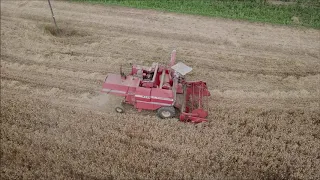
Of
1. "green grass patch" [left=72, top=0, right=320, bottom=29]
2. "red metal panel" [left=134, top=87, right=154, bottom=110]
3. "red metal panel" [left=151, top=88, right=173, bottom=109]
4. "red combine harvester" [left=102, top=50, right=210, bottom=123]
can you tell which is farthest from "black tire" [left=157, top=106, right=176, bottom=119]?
"green grass patch" [left=72, top=0, right=320, bottom=29]

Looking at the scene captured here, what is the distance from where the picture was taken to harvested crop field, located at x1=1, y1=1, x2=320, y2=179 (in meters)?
8.05

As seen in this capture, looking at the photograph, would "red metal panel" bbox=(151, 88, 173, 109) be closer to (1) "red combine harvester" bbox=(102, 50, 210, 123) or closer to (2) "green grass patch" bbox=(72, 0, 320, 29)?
(1) "red combine harvester" bbox=(102, 50, 210, 123)

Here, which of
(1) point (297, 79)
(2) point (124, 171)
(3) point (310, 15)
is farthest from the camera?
(3) point (310, 15)

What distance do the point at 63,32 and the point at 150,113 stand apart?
6502mm

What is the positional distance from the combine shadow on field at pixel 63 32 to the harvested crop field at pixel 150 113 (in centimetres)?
5

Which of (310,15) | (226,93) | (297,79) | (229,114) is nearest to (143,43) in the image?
(226,93)

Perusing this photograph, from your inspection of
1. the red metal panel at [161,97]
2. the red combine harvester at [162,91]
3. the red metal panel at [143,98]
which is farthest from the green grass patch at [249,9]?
the red metal panel at [143,98]

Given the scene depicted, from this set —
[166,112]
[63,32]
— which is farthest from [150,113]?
[63,32]

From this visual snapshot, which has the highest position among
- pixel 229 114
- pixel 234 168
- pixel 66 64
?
pixel 66 64

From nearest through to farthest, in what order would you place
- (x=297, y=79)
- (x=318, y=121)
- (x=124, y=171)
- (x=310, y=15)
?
(x=124, y=171)
(x=318, y=121)
(x=297, y=79)
(x=310, y=15)

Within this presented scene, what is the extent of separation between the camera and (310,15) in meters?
14.5

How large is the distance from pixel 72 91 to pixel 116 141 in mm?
2850

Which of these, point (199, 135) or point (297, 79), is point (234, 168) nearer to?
point (199, 135)

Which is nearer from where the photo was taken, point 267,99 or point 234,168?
point 234,168
